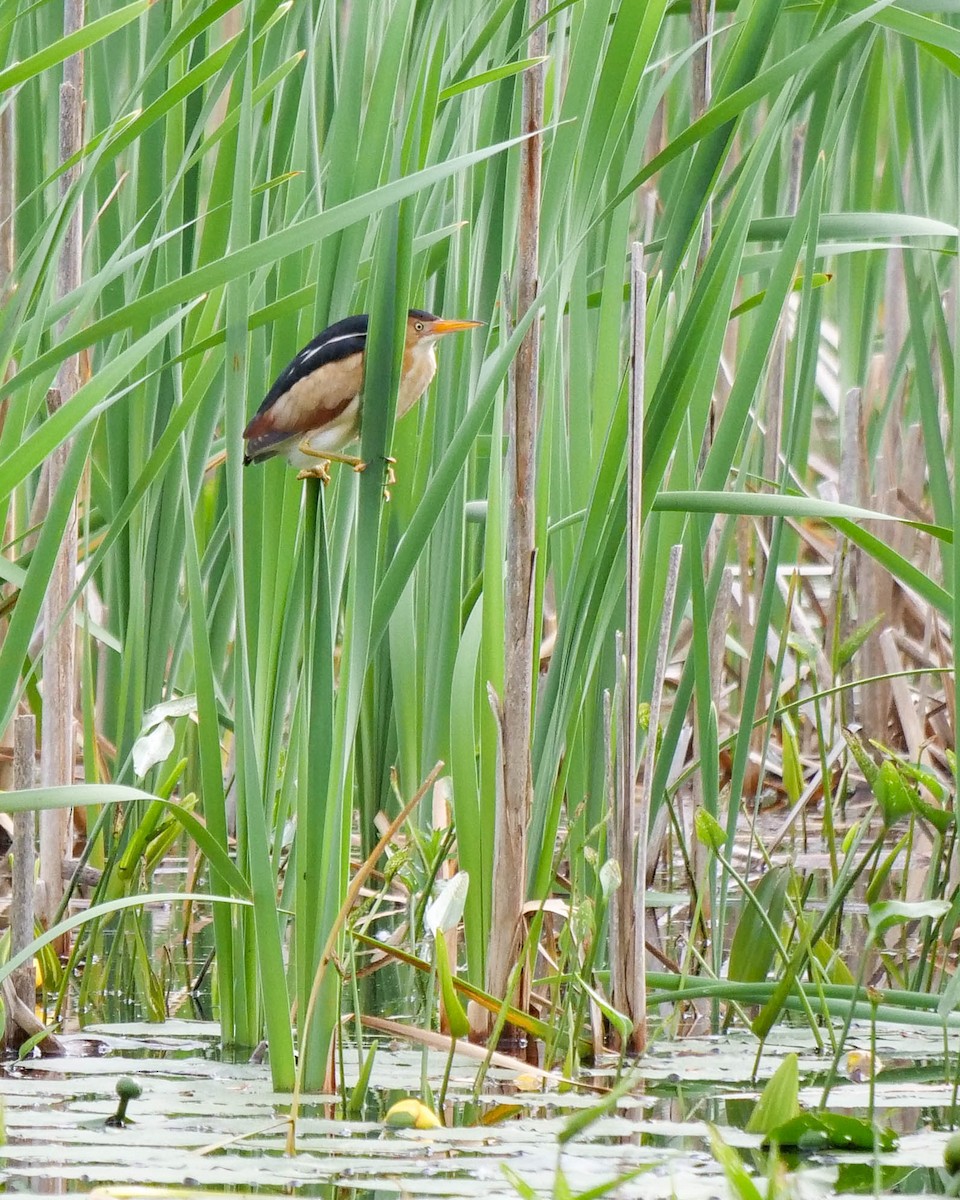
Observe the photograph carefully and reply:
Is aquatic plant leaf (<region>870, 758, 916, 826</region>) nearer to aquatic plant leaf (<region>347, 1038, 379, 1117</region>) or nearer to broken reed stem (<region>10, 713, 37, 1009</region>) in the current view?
aquatic plant leaf (<region>347, 1038, 379, 1117</region>)

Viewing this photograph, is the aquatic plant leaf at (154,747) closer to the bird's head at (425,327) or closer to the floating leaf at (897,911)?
the bird's head at (425,327)

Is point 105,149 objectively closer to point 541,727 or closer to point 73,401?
point 73,401

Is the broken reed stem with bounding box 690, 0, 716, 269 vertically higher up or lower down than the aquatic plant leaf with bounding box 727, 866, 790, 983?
higher up

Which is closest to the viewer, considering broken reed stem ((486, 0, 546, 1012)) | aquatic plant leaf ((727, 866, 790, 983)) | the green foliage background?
the green foliage background

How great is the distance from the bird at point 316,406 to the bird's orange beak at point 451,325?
21 centimetres

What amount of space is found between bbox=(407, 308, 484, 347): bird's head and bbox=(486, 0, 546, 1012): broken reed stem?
10cm

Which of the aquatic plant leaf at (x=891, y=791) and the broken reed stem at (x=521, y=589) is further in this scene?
the broken reed stem at (x=521, y=589)

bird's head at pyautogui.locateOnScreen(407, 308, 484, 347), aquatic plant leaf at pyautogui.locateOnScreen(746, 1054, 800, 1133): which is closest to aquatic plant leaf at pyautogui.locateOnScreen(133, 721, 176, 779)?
bird's head at pyautogui.locateOnScreen(407, 308, 484, 347)

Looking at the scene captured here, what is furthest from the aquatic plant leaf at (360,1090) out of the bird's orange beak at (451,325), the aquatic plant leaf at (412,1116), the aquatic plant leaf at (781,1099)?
the bird's orange beak at (451,325)

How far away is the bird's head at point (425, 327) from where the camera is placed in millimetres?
2270

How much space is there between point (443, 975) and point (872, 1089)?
0.47 m

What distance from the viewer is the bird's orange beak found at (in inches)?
87.8

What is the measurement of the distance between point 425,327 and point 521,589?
15.4 inches

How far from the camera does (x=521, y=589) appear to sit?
88.4 inches
